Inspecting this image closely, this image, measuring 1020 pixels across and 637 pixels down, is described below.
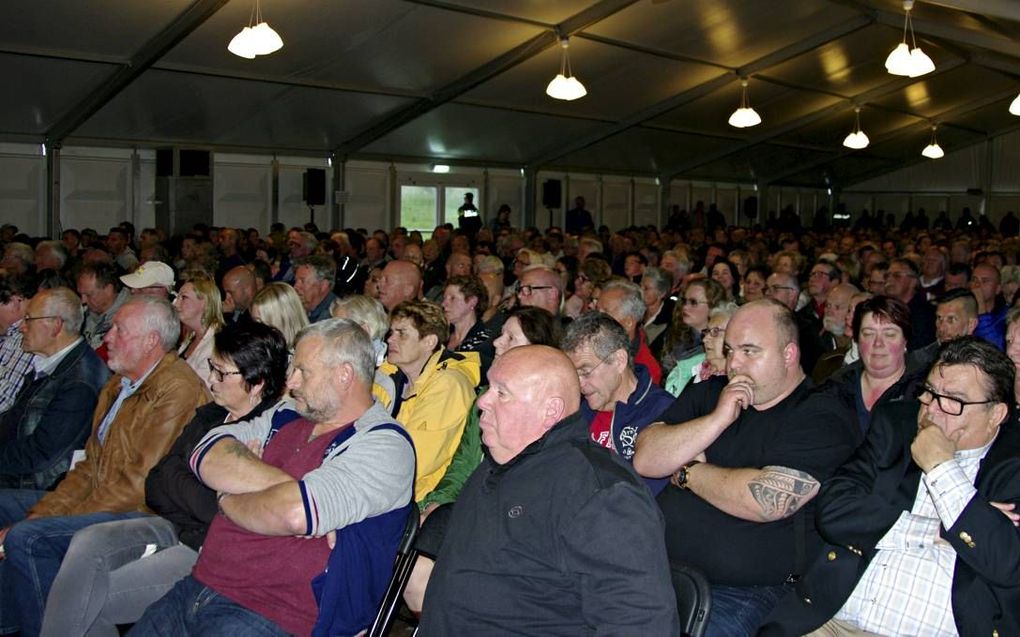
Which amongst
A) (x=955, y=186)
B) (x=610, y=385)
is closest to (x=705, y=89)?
(x=610, y=385)

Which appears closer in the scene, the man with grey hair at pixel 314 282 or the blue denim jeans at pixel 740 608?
the blue denim jeans at pixel 740 608

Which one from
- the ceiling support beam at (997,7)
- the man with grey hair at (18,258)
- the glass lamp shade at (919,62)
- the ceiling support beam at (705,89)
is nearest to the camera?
the ceiling support beam at (997,7)

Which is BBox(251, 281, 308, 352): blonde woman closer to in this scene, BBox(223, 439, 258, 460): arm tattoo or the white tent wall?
BBox(223, 439, 258, 460): arm tattoo

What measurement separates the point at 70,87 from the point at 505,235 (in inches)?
205

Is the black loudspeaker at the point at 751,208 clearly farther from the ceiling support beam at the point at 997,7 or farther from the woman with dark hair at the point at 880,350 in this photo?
the woman with dark hair at the point at 880,350

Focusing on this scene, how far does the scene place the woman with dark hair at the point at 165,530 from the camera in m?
2.97

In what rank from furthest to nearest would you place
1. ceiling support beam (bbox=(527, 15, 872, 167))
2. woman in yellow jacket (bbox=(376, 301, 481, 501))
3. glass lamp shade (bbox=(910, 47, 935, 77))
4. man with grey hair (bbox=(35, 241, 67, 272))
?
1. ceiling support beam (bbox=(527, 15, 872, 167))
2. man with grey hair (bbox=(35, 241, 67, 272))
3. glass lamp shade (bbox=(910, 47, 935, 77))
4. woman in yellow jacket (bbox=(376, 301, 481, 501))

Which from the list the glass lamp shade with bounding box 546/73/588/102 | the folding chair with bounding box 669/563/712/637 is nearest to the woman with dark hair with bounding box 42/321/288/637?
the folding chair with bounding box 669/563/712/637

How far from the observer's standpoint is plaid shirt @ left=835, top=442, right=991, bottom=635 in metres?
2.38

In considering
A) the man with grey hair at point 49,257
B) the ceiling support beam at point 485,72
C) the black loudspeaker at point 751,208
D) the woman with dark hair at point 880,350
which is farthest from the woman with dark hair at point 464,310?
the black loudspeaker at point 751,208

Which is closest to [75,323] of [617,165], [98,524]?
[98,524]

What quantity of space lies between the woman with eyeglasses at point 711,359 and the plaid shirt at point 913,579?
4.20ft

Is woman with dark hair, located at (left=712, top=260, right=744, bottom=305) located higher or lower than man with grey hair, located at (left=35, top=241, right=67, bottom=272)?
lower

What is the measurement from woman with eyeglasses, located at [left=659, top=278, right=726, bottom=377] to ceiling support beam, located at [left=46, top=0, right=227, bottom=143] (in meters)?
5.32
